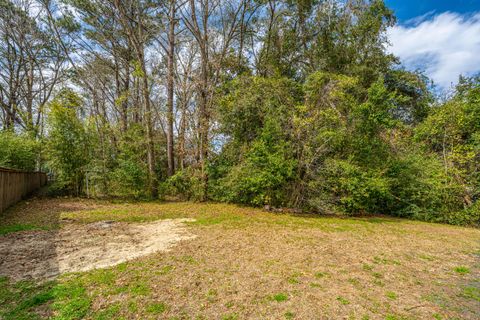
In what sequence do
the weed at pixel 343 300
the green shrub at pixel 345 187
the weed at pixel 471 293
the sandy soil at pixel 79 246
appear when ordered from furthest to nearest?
the green shrub at pixel 345 187 < the sandy soil at pixel 79 246 < the weed at pixel 471 293 < the weed at pixel 343 300

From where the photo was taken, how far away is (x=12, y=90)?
1433 centimetres

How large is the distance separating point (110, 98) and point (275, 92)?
38.9 ft

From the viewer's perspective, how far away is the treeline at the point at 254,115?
27.5 feet

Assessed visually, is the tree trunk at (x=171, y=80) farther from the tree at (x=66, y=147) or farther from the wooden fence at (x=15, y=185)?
the wooden fence at (x=15, y=185)

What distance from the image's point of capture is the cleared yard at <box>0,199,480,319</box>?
2.49 meters

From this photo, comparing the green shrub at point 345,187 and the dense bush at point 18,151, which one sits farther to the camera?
the dense bush at point 18,151

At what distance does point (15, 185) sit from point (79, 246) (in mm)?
5915

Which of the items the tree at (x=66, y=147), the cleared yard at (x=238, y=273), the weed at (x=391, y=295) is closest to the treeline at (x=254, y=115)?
the tree at (x=66, y=147)

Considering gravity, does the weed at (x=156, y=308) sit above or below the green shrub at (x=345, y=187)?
below

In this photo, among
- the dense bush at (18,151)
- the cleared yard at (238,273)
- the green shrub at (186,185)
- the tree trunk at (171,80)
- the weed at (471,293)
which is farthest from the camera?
the tree trunk at (171,80)

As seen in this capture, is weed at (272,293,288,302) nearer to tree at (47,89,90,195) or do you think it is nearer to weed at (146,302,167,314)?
weed at (146,302,167,314)

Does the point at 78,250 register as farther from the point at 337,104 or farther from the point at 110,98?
the point at 110,98

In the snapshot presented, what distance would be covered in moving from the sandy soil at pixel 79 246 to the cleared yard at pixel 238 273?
28 millimetres

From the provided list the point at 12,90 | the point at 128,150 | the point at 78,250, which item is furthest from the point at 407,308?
the point at 12,90
